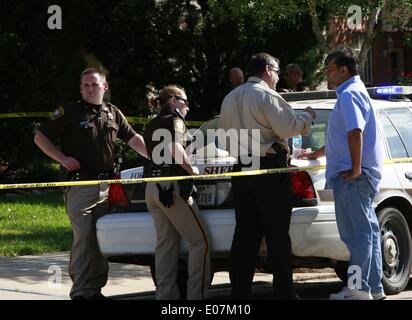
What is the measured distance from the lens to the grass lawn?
11297 millimetres

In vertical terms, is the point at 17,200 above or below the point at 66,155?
below

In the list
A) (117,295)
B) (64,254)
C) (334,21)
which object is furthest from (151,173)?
(334,21)

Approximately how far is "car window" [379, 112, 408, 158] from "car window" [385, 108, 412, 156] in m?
0.04

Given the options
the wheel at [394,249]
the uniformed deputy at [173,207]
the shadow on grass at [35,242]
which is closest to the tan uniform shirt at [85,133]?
the uniformed deputy at [173,207]

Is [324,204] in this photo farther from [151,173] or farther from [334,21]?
[334,21]

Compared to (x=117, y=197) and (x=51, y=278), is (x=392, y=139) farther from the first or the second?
(x=51, y=278)

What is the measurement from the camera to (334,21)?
18359 millimetres

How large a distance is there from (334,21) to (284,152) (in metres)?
11.3

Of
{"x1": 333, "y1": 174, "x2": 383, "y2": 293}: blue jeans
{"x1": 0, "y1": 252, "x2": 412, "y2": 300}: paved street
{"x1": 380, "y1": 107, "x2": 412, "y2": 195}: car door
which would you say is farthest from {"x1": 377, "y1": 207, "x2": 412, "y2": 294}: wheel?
{"x1": 333, "y1": 174, "x2": 383, "y2": 293}: blue jeans

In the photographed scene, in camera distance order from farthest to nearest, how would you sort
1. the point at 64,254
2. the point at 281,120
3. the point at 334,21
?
the point at 334,21, the point at 64,254, the point at 281,120

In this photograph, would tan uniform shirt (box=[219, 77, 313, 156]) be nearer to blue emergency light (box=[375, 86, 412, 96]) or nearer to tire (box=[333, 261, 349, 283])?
tire (box=[333, 261, 349, 283])

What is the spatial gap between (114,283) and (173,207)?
85.0 inches

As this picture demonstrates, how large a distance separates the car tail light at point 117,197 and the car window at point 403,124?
233 centimetres

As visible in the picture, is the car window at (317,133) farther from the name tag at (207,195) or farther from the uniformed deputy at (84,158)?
the uniformed deputy at (84,158)
